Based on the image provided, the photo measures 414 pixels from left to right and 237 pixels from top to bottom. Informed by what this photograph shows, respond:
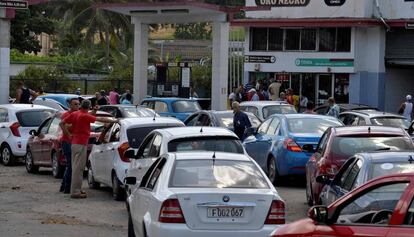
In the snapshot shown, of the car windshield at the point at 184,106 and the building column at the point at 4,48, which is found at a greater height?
the building column at the point at 4,48

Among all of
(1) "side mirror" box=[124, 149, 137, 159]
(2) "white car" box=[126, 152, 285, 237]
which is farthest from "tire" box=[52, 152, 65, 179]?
(2) "white car" box=[126, 152, 285, 237]

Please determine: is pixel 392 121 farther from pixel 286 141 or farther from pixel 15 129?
pixel 15 129

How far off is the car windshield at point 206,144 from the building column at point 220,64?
23567 millimetres

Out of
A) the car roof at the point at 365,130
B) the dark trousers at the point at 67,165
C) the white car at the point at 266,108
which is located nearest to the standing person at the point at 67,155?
the dark trousers at the point at 67,165

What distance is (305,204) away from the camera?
58.2ft

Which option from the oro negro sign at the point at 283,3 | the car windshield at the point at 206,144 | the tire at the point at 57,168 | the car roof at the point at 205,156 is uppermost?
the oro negro sign at the point at 283,3

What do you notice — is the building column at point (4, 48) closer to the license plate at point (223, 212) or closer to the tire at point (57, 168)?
the tire at point (57, 168)

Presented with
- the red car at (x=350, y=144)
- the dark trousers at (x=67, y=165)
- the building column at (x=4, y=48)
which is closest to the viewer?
the red car at (x=350, y=144)

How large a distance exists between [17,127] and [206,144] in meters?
11.6

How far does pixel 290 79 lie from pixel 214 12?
280 inches

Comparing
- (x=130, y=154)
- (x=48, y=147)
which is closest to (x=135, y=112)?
(x=48, y=147)

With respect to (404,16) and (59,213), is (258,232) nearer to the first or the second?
(59,213)

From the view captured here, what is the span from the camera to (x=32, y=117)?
85.0 ft

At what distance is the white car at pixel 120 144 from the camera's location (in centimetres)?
1764
